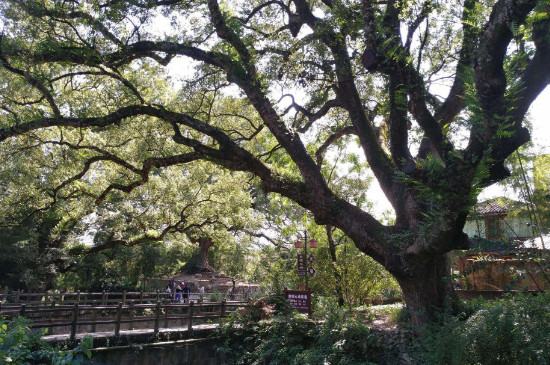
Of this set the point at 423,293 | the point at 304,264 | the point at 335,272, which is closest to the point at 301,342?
the point at 423,293

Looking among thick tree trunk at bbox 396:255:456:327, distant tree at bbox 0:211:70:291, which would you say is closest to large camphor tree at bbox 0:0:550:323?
thick tree trunk at bbox 396:255:456:327

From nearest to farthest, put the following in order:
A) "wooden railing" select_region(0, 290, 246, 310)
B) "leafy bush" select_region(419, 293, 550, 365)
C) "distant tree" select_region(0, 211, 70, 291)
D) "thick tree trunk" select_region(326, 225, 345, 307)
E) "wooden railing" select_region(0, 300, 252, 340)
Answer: "leafy bush" select_region(419, 293, 550, 365) < "wooden railing" select_region(0, 300, 252, 340) < "wooden railing" select_region(0, 290, 246, 310) < "thick tree trunk" select_region(326, 225, 345, 307) < "distant tree" select_region(0, 211, 70, 291)

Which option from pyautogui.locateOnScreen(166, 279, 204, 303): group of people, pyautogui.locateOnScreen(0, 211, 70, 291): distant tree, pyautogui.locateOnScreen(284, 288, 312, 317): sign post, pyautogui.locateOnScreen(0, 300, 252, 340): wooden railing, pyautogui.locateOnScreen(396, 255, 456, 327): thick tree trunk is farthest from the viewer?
pyautogui.locateOnScreen(0, 211, 70, 291): distant tree

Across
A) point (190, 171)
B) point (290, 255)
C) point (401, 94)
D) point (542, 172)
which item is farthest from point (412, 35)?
point (290, 255)

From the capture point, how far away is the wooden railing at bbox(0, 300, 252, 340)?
1049cm

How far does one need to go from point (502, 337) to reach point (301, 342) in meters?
6.36

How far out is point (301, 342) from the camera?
38.5 ft

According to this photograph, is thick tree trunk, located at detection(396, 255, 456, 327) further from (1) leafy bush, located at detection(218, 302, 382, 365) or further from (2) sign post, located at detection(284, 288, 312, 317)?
(2) sign post, located at detection(284, 288, 312, 317)

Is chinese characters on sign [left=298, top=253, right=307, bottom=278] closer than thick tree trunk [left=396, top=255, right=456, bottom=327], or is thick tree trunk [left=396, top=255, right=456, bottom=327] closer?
thick tree trunk [left=396, top=255, right=456, bottom=327]

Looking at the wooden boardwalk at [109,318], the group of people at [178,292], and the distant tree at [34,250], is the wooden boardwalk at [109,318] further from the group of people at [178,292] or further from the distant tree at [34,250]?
the distant tree at [34,250]

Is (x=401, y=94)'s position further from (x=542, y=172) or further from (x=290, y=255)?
(x=290, y=255)

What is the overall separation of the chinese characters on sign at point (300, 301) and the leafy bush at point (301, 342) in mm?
767

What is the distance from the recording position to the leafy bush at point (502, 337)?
5.65 metres

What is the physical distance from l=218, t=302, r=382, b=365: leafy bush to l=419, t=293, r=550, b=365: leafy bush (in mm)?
2950
